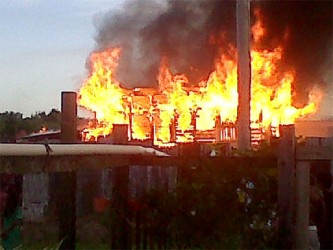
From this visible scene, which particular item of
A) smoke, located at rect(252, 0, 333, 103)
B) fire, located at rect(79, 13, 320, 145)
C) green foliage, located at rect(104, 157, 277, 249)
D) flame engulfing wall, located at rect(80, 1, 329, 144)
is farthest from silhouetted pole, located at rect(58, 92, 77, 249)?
smoke, located at rect(252, 0, 333, 103)

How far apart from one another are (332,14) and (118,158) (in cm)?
1206

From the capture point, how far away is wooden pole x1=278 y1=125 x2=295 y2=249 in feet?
19.7

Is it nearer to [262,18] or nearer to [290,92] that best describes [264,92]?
[290,92]

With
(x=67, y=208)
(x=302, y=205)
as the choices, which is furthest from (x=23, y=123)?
(x=302, y=205)

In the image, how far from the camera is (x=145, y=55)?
17750mm

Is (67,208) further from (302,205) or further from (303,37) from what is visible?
(303,37)

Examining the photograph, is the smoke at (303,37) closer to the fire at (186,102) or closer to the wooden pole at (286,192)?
the fire at (186,102)

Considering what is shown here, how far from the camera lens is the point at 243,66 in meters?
13.0

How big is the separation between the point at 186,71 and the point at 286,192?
1225 centimetres

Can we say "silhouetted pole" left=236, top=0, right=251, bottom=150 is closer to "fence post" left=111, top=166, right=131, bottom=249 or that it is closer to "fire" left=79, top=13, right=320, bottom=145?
"fire" left=79, top=13, right=320, bottom=145

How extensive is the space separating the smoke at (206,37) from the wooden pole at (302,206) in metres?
11.2

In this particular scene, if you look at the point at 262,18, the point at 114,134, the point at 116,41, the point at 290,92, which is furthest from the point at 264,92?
the point at 114,134

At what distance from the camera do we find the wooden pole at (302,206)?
19.5ft

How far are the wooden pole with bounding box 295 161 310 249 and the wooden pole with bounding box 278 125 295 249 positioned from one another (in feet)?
0.16
